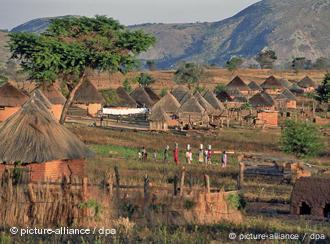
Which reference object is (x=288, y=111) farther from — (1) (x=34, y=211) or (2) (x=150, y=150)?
(1) (x=34, y=211)

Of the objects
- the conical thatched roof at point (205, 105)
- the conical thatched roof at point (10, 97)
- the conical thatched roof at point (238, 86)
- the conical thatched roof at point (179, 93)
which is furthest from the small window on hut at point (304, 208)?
the conical thatched roof at point (238, 86)

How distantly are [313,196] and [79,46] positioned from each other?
2187 cm

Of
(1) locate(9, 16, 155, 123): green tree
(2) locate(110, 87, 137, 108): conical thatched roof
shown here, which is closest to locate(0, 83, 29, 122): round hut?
(1) locate(9, 16, 155, 123): green tree

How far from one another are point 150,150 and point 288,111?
33.4 metres

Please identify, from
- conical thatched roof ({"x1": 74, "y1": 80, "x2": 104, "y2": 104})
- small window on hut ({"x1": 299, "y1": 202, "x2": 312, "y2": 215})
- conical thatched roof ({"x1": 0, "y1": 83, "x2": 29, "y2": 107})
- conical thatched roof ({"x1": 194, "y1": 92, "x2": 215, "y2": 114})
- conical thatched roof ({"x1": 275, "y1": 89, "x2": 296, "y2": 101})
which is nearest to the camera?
small window on hut ({"x1": 299, "y1": 202, "x2": 312, "y2": 215})

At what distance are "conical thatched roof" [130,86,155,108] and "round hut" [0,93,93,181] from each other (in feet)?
134

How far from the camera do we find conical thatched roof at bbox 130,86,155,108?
62562mm

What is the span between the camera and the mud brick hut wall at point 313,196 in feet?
56.9

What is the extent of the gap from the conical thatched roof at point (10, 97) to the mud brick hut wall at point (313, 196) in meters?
31.1

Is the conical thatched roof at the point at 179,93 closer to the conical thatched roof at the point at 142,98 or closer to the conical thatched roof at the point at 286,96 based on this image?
the conical thatched roof at the point at 142,98

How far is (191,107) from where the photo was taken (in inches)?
1991

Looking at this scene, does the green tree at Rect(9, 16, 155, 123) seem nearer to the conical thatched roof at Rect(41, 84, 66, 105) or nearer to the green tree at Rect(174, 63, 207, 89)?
the conical thatched roof at Rect(41, 84, 66, 105)

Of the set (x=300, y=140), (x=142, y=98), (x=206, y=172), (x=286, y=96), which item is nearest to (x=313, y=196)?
(x=206, y=172)

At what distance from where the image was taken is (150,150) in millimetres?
35719
